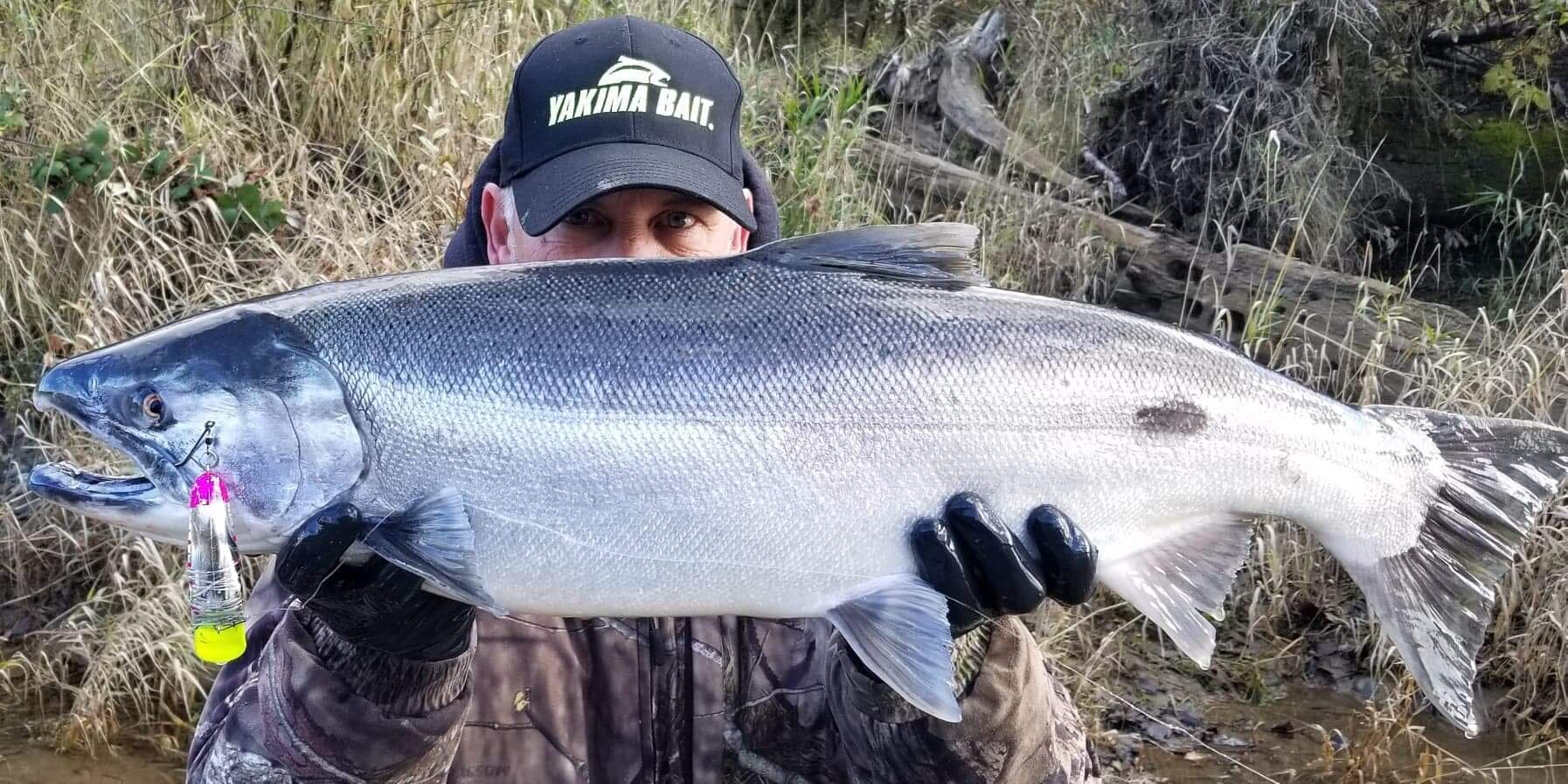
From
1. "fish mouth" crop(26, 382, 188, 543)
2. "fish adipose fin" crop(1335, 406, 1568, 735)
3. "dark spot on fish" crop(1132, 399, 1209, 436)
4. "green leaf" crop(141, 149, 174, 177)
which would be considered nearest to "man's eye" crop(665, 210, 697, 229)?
"dark spot on fish" crop(1132, 399, 1209, 436)

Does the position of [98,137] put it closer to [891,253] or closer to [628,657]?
[628,657]

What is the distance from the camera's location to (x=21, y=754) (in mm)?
4277

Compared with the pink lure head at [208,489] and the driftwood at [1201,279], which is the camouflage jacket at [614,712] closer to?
the pink lure head at [208,489]

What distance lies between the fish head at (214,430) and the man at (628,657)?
0.90 ft

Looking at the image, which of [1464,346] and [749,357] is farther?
[1464,346]

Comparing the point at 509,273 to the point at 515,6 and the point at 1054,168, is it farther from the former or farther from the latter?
the point at 1054,168

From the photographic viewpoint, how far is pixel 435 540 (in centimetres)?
199

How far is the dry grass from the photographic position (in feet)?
14.8

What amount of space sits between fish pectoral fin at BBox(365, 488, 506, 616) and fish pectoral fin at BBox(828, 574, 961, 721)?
640 millimetres

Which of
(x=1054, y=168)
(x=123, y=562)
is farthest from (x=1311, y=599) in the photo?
(x=123, y=562)

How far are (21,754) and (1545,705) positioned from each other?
550 cm

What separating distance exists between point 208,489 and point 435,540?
14.0 inches

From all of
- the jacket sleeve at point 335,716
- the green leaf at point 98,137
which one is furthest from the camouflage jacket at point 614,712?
the green leaf at point 98,137

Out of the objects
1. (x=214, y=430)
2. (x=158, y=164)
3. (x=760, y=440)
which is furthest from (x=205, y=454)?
(x=158, y=164)
